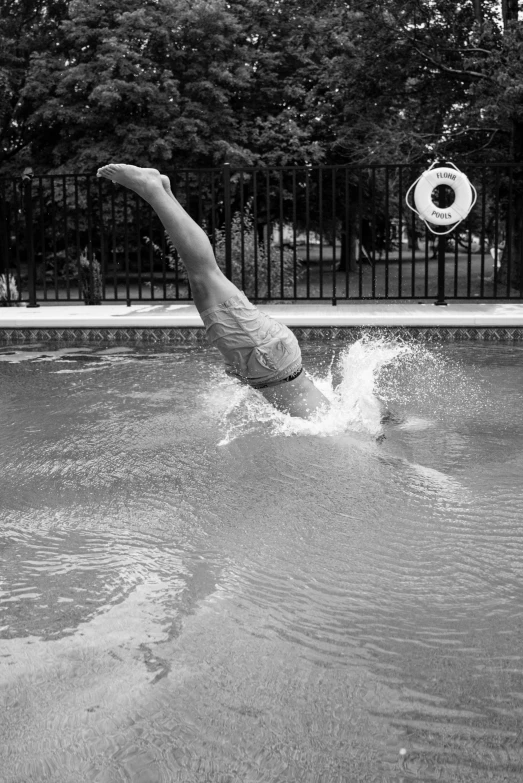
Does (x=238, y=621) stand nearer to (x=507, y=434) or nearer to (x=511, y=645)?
(x=511, y=645)

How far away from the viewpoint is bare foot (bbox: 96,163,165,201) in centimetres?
436

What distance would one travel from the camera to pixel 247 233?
13383mm

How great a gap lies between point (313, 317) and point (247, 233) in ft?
14.8

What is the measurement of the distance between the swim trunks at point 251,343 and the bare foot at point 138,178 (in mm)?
677

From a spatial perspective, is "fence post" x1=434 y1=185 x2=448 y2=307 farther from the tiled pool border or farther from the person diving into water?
the person diving into water

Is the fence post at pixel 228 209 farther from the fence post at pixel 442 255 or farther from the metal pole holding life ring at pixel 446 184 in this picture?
the fence post at pixel 442 255

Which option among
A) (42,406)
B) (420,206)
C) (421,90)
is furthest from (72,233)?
(42,406)

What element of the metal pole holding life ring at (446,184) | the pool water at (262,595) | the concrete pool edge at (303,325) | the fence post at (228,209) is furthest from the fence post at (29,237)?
the pool water at (262,595)

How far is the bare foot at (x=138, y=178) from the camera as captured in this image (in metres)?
4.36

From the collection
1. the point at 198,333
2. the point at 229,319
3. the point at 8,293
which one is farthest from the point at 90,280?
the point at 229,319

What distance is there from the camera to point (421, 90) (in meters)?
15.1

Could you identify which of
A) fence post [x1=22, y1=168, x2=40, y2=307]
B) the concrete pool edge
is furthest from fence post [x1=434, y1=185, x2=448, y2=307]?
fence post [x1=22, y1=168, x2=40, y2=307]

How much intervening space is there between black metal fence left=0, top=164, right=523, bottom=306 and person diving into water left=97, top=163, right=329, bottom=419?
14.9 feet

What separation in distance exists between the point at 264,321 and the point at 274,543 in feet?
5.46
